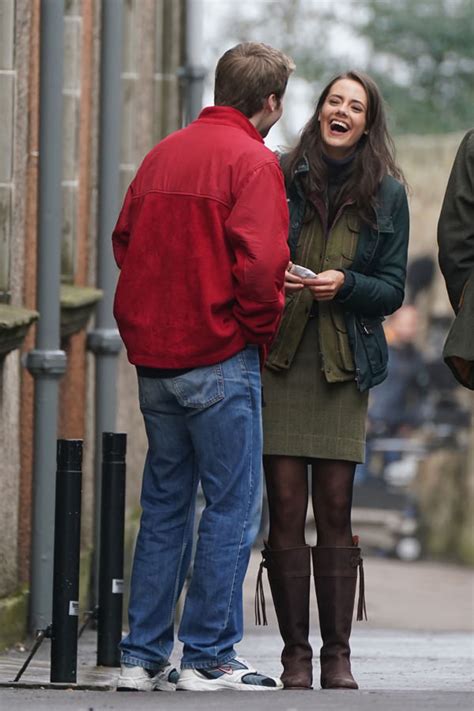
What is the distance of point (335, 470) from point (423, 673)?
1.55 metres

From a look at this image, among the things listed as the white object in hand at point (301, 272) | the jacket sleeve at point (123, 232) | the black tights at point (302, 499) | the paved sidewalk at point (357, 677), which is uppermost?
the jacket sleeve at point (123, 232)

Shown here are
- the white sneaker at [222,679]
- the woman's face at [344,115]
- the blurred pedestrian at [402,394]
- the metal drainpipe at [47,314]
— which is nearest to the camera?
the white sneaker at [222,679]

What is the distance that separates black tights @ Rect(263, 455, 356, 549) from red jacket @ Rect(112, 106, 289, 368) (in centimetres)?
63

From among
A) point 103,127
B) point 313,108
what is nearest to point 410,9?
point 103,127

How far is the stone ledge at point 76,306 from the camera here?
9.02 metres

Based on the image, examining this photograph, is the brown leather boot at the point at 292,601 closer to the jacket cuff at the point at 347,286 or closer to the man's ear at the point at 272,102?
the jacket cuff at the point at 347,286

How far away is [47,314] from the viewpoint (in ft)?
26.6

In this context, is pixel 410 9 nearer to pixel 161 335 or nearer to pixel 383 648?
pixel 383 648

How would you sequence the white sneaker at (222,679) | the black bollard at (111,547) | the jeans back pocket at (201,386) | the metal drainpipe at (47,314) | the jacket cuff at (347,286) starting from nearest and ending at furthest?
the jeans back pocket at (201,386) < the white sneaker at (222,679) < the jacket cuff at (347,286) < the black bollard at (111,547) < the metal drainpipe at (47,314)

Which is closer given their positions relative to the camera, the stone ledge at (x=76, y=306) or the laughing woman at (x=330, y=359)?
the laughing woman at (x=330, y=359)

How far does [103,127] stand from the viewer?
941 centimetres

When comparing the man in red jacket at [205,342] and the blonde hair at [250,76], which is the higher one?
the blonde hair at [250,76]

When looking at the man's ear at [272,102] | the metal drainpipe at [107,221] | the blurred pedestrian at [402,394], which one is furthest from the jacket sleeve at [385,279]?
the blurred pedestrian at [402,394]

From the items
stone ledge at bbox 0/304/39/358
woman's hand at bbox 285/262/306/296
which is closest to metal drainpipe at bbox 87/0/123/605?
stone ledge at bbox 0/304/39/358
